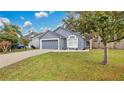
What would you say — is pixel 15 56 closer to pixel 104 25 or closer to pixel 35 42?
pixel 35 42

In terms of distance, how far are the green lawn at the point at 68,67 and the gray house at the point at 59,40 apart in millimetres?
115

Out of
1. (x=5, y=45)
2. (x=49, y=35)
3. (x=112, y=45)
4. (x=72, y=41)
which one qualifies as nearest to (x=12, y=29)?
(x=5, y=45)

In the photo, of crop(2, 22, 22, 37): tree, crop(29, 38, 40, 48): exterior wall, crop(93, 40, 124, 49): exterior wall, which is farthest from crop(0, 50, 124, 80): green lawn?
crop(2, 22, 22, 37): tree

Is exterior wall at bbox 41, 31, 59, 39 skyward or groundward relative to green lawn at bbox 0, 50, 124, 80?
skyward

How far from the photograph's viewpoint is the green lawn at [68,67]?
10.0 feet

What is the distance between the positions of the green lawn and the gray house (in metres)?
0.11

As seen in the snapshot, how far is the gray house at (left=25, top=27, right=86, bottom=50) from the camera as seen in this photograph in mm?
3275

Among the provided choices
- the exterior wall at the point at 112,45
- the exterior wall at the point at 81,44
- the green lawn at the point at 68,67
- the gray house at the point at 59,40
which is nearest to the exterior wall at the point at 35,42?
the gray house at the point at 59,40

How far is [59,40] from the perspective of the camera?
10.8ft

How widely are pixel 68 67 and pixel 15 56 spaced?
75 centimetres

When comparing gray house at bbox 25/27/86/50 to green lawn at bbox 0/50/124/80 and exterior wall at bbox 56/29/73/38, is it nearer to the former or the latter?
exterior wall at bbox 56/29/73/38
